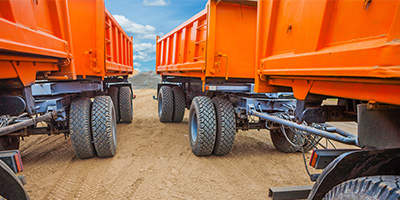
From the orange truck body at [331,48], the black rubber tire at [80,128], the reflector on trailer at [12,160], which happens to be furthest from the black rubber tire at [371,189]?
the black rubber tire at [80,128]

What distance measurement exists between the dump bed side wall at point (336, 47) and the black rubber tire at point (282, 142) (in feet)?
7.53

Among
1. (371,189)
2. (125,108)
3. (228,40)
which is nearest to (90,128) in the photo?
(228,40)

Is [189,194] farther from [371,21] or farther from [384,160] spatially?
[371,21]

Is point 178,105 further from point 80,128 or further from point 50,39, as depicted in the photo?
point 50,39

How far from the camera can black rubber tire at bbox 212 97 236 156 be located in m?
3.82

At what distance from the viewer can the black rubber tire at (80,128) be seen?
3543mm

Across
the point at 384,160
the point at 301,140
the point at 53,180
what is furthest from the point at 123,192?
the point at 301,140

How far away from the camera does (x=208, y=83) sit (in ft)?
13.2

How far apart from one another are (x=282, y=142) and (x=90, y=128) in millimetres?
3583

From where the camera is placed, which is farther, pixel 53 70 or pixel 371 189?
pixel 53 70

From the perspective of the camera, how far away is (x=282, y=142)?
14.1 feet

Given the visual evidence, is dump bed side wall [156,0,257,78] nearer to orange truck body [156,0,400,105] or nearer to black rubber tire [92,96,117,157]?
orange truck body [156,0,400,105]

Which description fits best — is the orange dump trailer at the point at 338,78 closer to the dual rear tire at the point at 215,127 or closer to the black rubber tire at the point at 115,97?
the dual rear tire at the point at 215,127

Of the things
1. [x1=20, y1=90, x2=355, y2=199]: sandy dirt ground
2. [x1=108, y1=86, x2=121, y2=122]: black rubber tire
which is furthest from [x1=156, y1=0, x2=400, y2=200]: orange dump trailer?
[x1=108, y1=86, x2=121, y2=122]: black rubber tire
